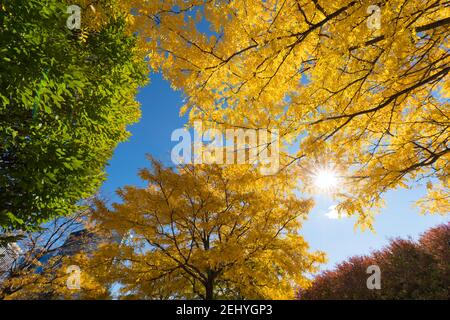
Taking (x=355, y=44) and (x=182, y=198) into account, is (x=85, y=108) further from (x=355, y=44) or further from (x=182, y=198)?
(x=355, y=44)

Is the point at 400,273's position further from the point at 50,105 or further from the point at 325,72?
the point at 50,105

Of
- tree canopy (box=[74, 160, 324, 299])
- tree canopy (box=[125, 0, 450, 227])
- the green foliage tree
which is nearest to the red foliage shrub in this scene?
tree canopy (box=[74, 160, 324, 299])

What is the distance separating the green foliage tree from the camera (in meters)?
4.07

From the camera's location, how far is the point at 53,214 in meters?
5.42

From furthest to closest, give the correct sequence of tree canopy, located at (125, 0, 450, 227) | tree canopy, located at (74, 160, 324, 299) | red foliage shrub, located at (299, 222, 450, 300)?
red foliage shrub, located at (299, 222, 450, 300)
tree canopy, located at (74, 160, 324, 299)
tree canopy, located at (125, 0, 450, 227)

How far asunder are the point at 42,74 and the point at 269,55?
3690 mm

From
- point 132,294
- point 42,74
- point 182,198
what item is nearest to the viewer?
point 42,74

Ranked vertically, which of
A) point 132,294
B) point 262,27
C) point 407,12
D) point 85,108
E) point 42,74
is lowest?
point 132,294

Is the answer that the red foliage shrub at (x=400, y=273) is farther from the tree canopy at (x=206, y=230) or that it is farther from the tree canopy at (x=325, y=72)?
the tree canopy at (x=325, y=72)

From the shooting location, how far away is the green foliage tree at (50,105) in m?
4.07

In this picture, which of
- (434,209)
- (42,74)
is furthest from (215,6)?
(434,209)

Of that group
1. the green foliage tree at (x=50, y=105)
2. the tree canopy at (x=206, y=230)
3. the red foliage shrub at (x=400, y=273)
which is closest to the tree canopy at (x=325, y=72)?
the green foliage tree at (x=50, y=105)

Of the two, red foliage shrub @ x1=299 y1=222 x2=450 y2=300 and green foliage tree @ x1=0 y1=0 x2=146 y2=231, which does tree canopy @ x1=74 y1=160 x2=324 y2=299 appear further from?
red foliage shrub @ x1=299 y1=222 x2=450 y2=300

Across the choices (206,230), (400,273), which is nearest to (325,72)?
(206,230)
